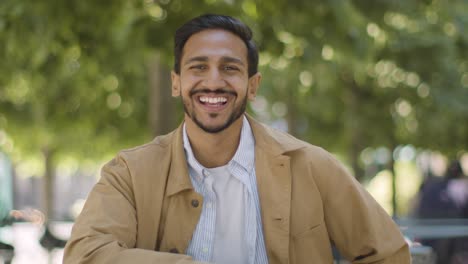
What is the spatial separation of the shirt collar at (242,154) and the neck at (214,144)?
0.07 ft

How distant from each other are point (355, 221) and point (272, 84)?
9.88 meters

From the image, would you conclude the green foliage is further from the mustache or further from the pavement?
the mustache

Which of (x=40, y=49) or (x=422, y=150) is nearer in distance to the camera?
(x=40, y=49)

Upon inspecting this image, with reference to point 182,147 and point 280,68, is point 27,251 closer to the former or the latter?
point 280,68

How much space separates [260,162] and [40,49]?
12.4ft

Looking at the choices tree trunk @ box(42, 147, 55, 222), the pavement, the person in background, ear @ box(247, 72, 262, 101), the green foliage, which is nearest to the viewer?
ear @ box(247, 72, 262, 101)

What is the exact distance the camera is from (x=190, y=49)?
2.53 metres

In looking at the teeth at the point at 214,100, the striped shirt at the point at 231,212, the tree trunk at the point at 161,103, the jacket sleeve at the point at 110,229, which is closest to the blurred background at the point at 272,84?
the tree trunk at the point at 161,103

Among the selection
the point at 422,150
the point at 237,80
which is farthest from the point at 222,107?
the point at 422,150

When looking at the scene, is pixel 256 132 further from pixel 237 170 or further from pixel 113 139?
pixel 113 139

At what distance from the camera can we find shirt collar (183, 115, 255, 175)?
2.57 metres

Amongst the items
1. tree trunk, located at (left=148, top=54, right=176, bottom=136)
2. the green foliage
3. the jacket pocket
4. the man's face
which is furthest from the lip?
tree trunk, located at (left=148, top=54, right=176, bottom=136)

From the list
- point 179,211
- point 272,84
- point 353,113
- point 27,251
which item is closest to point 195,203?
point 179,211

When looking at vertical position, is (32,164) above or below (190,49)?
→ below
